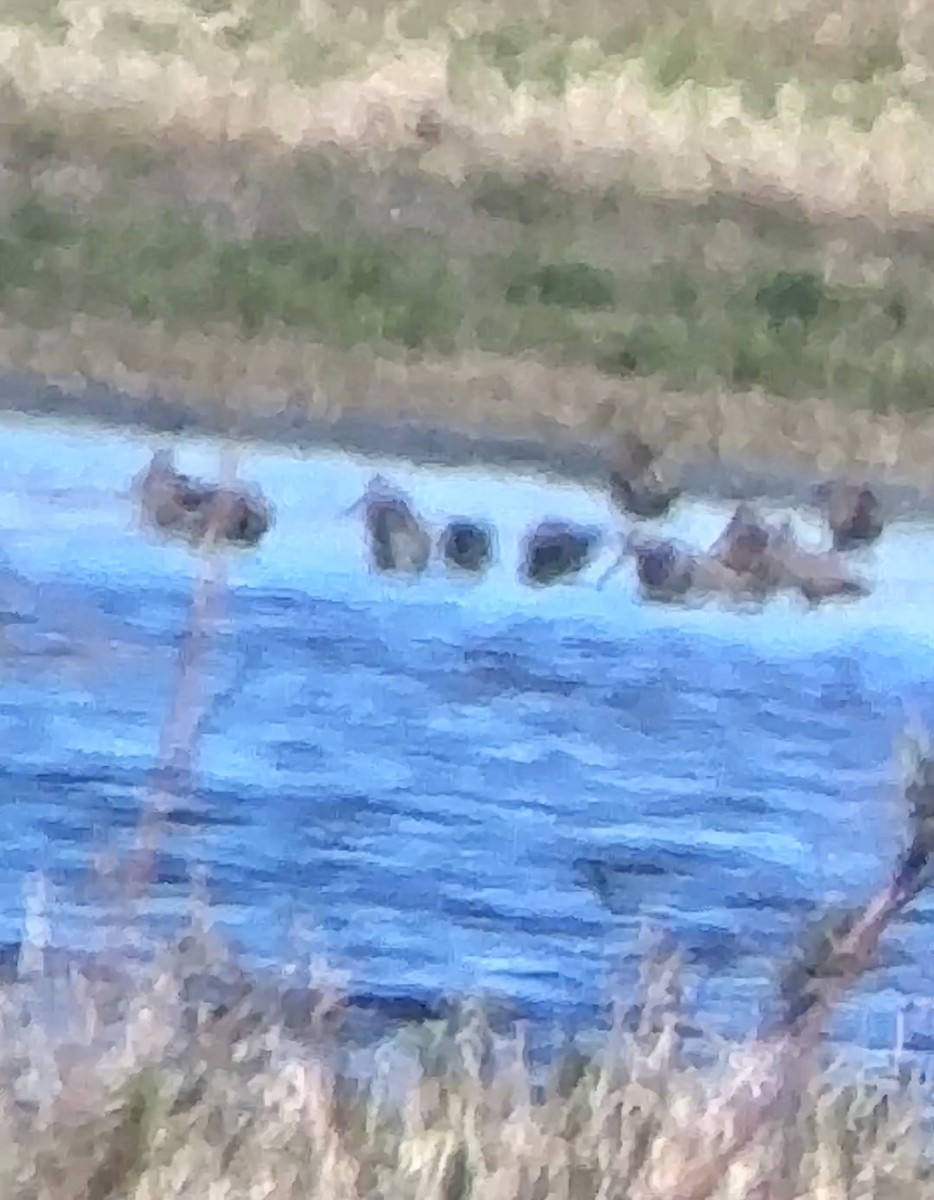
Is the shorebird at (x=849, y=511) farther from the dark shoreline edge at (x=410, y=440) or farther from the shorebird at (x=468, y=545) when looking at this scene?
the shorebird at (x=468, y=545)

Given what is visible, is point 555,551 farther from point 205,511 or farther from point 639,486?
point 205,511

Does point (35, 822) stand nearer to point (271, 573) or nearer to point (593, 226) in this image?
point (271, 573)

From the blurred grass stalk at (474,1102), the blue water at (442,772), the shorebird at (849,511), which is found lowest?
the blurred grass stalk at (474,1102)

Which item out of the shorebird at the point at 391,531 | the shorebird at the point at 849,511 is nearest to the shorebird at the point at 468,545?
the shorebird at the point at 391,531

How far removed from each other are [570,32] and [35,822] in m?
0.52

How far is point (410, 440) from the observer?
1.14 metres

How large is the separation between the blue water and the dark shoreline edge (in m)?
0.02

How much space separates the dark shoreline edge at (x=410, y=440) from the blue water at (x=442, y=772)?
0.08 ft

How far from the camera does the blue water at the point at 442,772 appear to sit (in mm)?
1130

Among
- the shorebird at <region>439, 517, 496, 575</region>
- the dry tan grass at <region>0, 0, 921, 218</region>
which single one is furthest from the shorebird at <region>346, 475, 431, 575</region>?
the dry tan grass at <region>0, 0, 921, 218</region>

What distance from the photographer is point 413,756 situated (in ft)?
3.72

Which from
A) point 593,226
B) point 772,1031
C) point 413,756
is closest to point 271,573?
point 413,756

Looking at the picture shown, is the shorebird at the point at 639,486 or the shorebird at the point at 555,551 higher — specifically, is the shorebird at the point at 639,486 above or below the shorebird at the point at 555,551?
above

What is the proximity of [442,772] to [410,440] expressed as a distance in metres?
0.18
